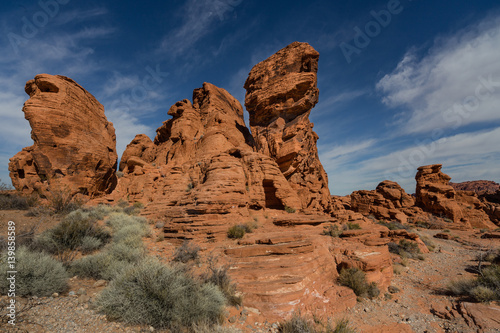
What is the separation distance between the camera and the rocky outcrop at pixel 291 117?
17328mm

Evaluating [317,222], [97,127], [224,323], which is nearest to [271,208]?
[317,222]

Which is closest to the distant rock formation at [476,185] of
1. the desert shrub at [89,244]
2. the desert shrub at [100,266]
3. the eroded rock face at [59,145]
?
the desert shrub at [100,266]

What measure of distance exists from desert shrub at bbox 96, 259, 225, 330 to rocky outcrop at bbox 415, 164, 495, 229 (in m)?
33.0

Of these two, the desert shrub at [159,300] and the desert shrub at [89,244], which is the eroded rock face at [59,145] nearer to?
the desert shrub at [89,244]

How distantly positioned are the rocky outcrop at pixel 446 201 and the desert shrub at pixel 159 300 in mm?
32984

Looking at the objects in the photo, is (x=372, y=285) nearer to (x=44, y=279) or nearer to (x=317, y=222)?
(x=317, y=222)

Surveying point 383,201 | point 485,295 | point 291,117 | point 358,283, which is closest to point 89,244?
point 358,283

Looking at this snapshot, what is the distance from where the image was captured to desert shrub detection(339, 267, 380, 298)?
21.6 feet

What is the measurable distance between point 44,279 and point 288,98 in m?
19.9

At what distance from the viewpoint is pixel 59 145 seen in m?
14.6

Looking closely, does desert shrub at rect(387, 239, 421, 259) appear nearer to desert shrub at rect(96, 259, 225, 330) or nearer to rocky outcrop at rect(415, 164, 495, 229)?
desert shrub at rect(96, 259, 225, 330)

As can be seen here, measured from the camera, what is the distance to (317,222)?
11.2 meters

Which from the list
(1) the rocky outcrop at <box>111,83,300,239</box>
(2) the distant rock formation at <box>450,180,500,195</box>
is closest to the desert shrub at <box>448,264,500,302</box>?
(1) the rocky outcrop at <box>111,83,300,239</box>

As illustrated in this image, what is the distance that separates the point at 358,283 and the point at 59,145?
20.5m
